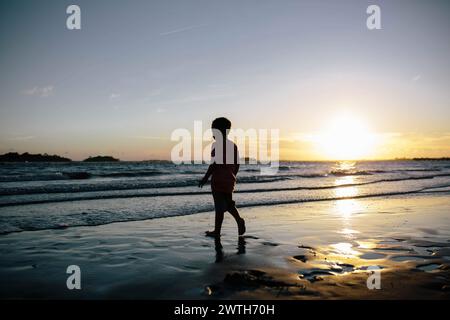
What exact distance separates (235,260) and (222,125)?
9.24 feet

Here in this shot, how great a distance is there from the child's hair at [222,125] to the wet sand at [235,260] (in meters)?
2.26

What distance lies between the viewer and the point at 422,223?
869 centimetres

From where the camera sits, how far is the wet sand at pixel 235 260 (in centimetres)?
387

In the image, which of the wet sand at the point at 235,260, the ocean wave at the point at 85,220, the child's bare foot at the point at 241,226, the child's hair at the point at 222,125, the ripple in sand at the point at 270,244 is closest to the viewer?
the wet sand at the point at 235,260

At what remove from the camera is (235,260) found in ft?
17.5

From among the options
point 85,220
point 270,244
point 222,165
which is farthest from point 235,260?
point 85,220

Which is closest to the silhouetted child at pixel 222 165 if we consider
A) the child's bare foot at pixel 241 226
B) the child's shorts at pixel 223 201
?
the child's shorts at pixel 223 201

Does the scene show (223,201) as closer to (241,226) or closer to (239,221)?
(239,221)

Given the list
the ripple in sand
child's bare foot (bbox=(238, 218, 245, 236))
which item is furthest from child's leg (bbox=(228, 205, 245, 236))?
the ripple in sand

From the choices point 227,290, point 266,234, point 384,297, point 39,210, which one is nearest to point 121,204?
point 39,210

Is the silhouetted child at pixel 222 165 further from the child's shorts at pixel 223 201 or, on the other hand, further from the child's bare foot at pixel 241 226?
the child's bare foot at pixel 241 226

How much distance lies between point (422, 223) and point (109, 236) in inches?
303

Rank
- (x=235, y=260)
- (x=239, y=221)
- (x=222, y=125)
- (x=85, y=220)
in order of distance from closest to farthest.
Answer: (x=235, y=260), (x=222, y=125), (x=239, y=221), (x=85, y=220)

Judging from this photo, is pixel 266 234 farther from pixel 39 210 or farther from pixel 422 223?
pixel 39 210
